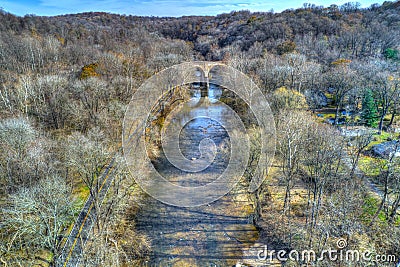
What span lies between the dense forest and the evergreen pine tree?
0.45ft

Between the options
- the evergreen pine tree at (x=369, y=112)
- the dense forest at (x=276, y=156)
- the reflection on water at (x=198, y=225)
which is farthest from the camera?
the evergreen pine tree at (x=369, y=112)

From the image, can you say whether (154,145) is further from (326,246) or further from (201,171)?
(326,246)

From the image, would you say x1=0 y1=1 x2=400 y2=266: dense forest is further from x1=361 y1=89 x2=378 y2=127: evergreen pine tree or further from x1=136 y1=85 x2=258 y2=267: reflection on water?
x1=136 y1=85 x2=258 y2=267: reflection on water

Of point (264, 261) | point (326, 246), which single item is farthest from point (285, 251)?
point (326, 246)

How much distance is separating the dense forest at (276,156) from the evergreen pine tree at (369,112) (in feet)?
0.45

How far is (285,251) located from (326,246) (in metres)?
3.41

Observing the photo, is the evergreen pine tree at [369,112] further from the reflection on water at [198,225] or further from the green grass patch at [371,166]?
the reflection on water at [198,225]

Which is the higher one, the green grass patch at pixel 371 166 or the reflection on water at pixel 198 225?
the green grass patch at pixel 371 166

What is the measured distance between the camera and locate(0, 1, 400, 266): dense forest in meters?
16.6

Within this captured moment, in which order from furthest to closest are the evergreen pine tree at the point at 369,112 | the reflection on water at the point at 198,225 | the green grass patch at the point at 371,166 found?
the evergreen pine tree at the point at 369,112 < the green grass patch at the point at 371,166 < the reflection on water at the point at 198,225

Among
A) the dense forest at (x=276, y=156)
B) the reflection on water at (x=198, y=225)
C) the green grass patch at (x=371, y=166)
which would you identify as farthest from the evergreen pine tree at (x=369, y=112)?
the reflection on water at (x=198, y=225)

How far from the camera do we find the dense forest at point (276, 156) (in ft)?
54.3

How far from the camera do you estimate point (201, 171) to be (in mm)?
29094

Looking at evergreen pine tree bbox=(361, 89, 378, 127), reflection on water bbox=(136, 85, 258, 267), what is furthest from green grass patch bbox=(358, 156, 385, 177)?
reflection on water bbox=(136, 85, 258, 267)
